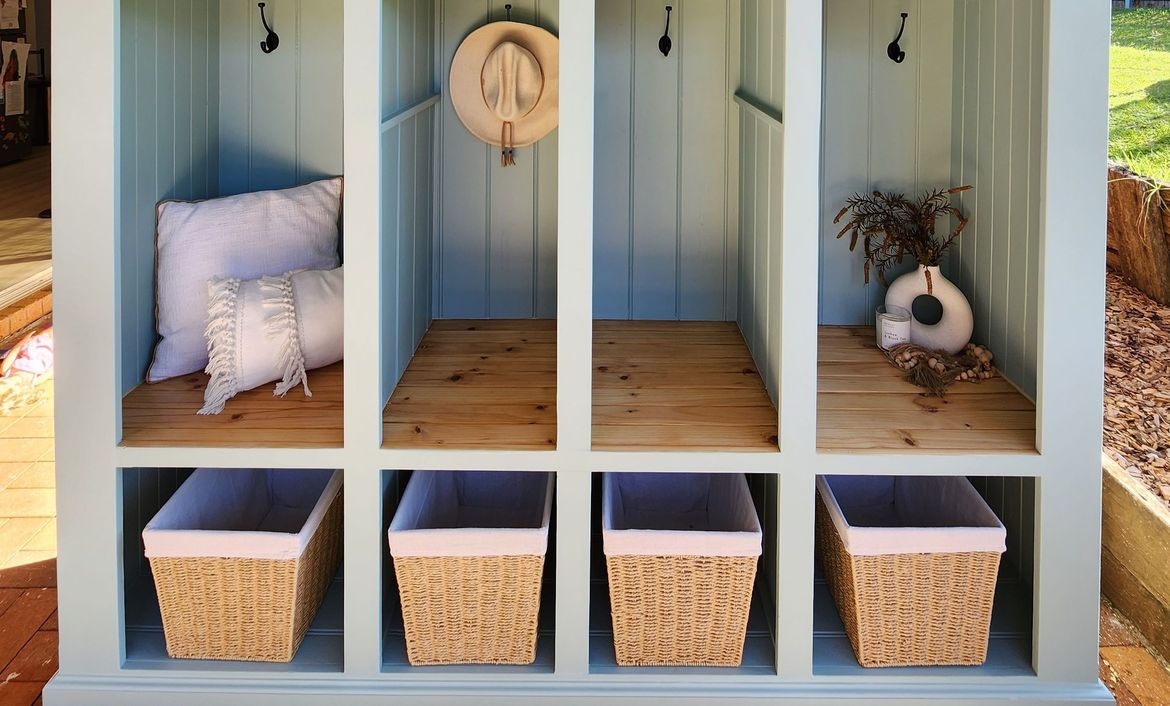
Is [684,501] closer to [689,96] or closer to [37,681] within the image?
[689,96]

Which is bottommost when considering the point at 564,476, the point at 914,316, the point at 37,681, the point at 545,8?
the point at 37,681

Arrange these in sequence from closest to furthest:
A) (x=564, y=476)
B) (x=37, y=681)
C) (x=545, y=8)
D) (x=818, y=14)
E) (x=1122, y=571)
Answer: (x=818, y=14) < (x=564, y=476) < (x=37, y=681) < (x=1122, y=571) < (x=545, y=8)

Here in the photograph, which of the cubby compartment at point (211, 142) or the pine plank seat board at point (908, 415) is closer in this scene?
the pine plank seat board at point (908, 415)

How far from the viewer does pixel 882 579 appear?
7.70 feet

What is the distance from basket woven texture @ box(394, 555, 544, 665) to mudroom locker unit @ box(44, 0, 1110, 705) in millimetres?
53

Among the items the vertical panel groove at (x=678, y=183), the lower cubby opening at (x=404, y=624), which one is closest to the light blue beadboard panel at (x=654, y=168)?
the vertical panel groove at (x=678, y=183)

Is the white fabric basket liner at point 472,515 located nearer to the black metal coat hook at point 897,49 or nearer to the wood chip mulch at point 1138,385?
the black metal coat hook at point 897,49

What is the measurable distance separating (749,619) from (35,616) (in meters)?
1.95

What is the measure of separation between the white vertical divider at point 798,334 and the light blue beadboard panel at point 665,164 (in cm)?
96

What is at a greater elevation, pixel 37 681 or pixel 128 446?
pixel 128 446

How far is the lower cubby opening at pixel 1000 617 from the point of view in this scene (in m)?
2.38

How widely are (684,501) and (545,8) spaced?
1533 millimetres

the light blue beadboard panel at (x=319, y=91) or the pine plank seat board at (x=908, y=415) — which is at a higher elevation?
the light blue beadboard panel at (x=319, y=91)

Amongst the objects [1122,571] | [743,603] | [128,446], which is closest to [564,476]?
[743,603]
